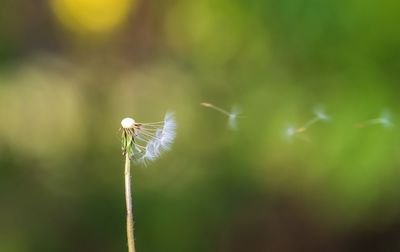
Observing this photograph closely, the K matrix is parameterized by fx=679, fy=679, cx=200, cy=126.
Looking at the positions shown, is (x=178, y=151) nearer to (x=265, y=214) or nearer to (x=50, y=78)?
(x=265, y=214)

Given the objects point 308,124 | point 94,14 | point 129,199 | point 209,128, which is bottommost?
point 129,199

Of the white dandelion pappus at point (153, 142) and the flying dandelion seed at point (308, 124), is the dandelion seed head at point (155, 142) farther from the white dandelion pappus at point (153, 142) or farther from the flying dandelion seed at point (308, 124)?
the flying dandelion seed at point (308, 124)

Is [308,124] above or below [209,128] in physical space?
below

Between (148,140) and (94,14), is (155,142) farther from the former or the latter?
(94,14)

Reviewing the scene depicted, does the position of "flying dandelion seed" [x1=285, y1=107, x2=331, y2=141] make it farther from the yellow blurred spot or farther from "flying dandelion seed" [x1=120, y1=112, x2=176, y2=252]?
the yellow blurred spot

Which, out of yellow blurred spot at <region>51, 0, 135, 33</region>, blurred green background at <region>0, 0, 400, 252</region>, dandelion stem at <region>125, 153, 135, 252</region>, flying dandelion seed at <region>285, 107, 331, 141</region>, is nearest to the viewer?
dandelion stem at <region>125, 153, 135, 252</region>

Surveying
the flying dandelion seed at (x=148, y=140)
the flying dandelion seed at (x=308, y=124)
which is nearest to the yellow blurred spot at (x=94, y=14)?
the flying dandelion seed at (x=308, y=124)

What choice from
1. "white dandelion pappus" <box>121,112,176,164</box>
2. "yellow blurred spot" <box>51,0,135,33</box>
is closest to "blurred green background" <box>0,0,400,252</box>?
"yellow blurred spot" <box>51,0,135,33</box>

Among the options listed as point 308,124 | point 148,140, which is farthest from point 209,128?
point 148,140
